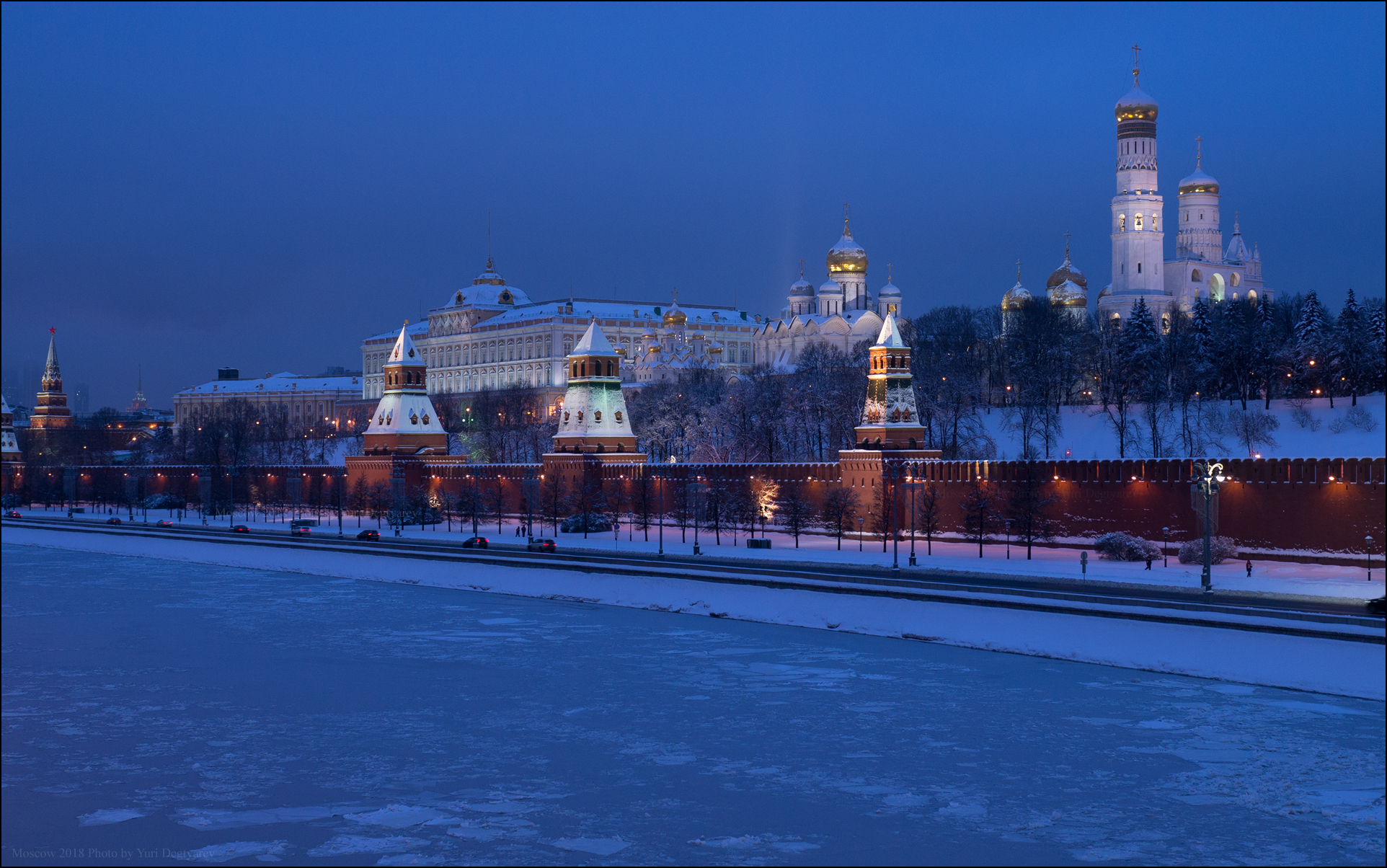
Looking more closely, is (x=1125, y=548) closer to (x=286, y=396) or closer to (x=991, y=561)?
(x=991, y=561)

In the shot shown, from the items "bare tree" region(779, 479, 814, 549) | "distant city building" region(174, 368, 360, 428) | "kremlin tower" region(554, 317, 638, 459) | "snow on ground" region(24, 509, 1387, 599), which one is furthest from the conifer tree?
"distant city building" region(174, 368, 360, 428)

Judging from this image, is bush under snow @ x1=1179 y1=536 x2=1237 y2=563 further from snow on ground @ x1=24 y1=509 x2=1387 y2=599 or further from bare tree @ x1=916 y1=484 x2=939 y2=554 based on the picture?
bare tree @ x1=916 y1=484 x2=939 y2=554

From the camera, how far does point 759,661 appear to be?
27.1 meters

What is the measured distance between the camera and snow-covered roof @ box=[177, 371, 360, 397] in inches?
6486

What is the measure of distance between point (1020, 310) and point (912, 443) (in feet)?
134

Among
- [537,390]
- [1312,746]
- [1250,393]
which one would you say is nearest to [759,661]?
[1312,746]

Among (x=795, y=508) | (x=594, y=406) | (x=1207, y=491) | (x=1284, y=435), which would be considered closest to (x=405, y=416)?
(x=594, y=406)

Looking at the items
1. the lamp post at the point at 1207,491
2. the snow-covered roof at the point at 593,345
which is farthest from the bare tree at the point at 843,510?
the snow-covered roof at the point at 593,345

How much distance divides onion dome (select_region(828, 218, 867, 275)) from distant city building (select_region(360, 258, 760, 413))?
11868 mm

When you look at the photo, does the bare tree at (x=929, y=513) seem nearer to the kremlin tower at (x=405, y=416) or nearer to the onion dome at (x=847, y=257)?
the kremlin tower at (x=405, y=416)

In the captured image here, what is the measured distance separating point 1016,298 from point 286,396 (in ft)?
318

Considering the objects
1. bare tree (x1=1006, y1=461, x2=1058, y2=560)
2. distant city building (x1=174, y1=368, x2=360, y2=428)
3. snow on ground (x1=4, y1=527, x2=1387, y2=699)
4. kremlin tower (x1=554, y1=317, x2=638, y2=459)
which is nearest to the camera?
snow on ground (x1=4, y1=527, x2=1387, y2=699)

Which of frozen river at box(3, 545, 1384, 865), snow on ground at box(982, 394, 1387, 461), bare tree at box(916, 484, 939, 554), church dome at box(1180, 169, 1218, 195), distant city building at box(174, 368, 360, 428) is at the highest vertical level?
church dome at box(1180, 169, 1218, 195)

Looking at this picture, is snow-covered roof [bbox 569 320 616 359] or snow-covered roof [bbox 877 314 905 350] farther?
snow-covered roof [bbox 569 320 616 359]
